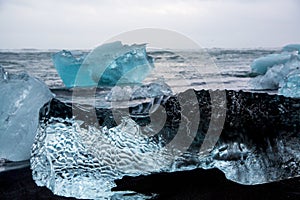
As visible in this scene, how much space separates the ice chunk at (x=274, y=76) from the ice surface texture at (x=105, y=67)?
6.52 feet

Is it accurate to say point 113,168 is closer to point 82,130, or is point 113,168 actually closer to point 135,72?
point 82,130

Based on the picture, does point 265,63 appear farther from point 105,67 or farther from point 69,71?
point 69,71

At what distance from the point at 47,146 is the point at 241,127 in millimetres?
931

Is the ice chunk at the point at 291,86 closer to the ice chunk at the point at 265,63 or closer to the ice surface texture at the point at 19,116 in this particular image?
the ice surface texture at the point at 19,116

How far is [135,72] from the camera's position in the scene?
5.95 metres

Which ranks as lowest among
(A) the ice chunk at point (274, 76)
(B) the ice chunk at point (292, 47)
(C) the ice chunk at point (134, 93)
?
(C) the ice chunk at point (134, 93)

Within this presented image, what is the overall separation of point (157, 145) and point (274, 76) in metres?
4.34

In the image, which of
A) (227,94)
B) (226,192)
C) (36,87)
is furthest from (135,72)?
(226,192)

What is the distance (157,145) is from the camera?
1551 millimetres

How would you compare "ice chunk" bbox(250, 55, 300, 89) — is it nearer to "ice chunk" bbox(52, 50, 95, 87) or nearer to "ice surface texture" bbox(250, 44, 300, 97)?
"ice surface texture" bbox(250, 44, 300, 97)

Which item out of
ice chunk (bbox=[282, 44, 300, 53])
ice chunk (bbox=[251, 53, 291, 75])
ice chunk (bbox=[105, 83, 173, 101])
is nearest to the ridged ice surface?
ice chunk (bbox=[105, 83, 173, 101])

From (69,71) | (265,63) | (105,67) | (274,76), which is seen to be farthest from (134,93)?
(265,63)

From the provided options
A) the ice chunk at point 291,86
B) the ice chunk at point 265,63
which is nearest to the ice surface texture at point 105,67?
the ice chunk at point 291,86

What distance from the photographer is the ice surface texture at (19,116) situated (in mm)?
1901
